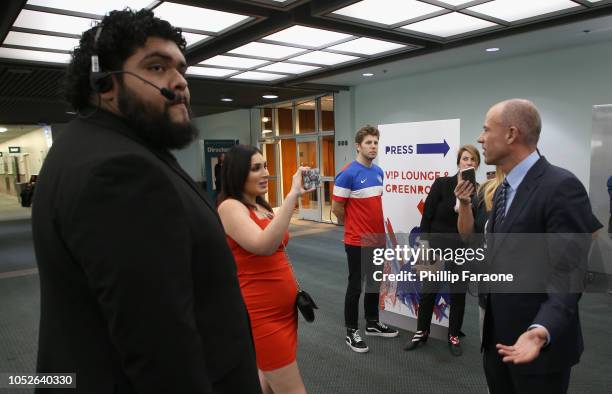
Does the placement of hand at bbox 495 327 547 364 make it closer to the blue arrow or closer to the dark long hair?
the dark long hair

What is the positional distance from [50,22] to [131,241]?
4632mm

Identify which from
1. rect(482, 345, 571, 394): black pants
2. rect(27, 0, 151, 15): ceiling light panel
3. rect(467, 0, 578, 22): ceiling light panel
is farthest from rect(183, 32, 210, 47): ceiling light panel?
rect(482, 345, 571, 394): black pants

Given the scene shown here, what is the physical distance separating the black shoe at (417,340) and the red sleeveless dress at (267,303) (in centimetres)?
171

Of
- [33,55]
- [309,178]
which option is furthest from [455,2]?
[33,55]

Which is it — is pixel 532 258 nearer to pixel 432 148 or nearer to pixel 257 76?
pixel 432 148

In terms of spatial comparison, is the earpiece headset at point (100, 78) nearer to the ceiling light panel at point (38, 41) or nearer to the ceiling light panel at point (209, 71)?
the ceiling light panel at point (38, 41)

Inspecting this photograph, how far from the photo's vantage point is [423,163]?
3127 millimetres

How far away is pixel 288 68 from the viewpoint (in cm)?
688

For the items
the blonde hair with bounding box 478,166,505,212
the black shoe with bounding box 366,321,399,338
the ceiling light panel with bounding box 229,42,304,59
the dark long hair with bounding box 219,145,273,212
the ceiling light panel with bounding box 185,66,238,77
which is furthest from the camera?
the ceiling light panel with bounding box 185,66,238,77

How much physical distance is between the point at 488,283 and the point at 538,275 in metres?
0.20

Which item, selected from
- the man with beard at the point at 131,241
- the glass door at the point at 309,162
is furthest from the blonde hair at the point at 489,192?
the glass door at the point at 309,162

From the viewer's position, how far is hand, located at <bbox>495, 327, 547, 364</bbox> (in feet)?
4.00

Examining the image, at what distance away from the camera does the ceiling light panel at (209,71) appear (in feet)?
21.6

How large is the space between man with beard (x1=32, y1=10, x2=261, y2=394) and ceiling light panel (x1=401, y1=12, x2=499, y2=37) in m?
4.45
